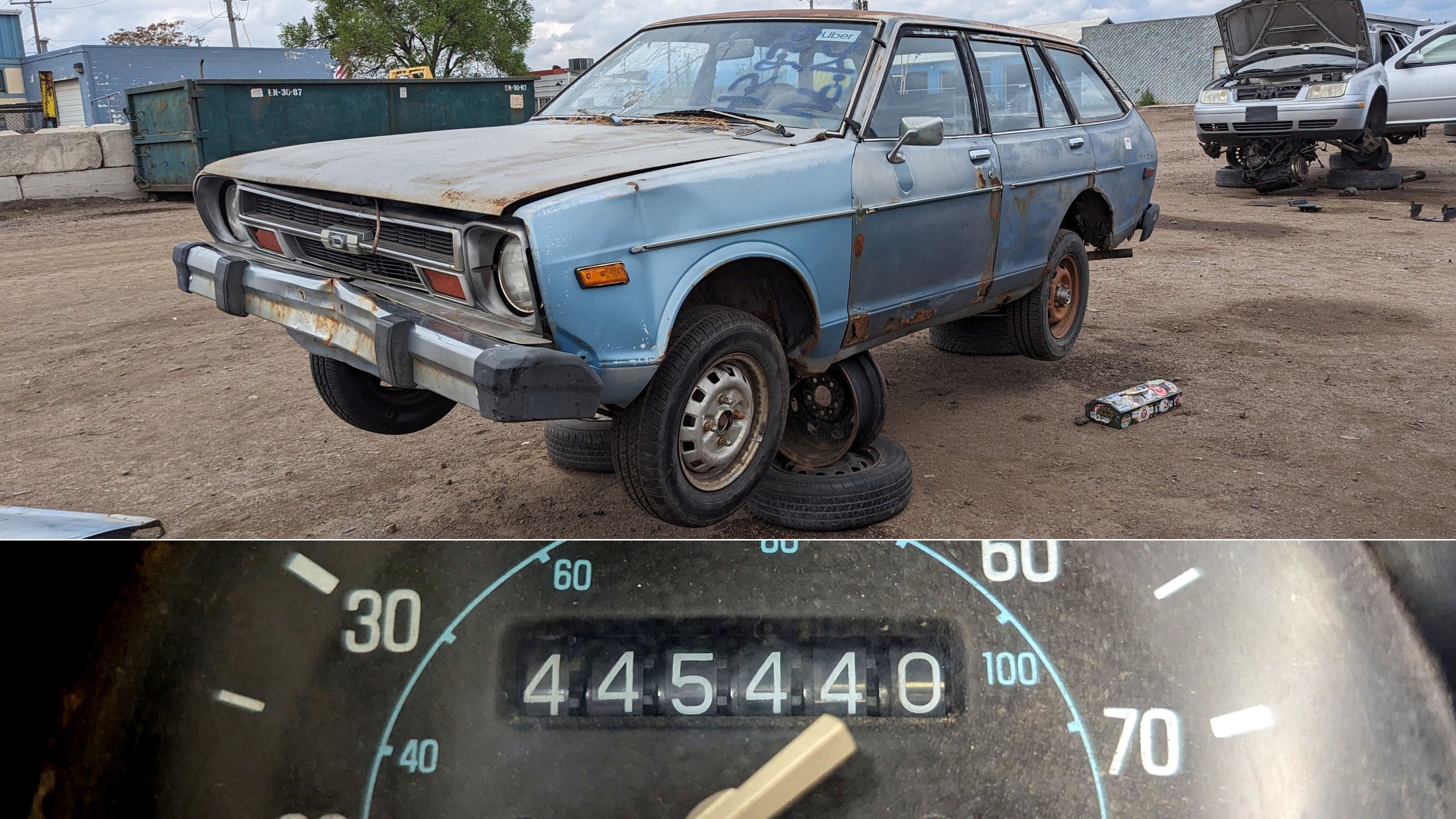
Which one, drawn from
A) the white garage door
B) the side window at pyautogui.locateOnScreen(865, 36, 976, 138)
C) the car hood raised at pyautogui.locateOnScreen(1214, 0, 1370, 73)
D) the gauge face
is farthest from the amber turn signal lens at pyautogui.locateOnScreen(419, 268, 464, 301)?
the white garage door

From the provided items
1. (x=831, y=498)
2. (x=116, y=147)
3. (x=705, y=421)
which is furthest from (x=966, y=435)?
(x=116, y=147)

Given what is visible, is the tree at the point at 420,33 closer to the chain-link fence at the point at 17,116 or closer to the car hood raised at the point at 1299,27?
the chain-link fence at the point at 17,116

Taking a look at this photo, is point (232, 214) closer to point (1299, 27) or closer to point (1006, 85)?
point (1006, 85)

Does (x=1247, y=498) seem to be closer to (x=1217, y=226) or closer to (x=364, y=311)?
(x=364, y=311)

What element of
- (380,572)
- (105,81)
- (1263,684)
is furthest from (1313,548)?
(105,81)

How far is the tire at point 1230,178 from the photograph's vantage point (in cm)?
1333

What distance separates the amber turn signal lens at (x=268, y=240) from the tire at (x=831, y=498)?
5.81ft

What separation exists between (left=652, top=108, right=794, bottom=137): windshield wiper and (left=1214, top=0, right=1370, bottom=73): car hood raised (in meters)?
11.1

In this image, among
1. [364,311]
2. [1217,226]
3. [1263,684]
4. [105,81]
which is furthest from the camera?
[105,81]

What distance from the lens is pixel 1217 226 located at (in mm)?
10367

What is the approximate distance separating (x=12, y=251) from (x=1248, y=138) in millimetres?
13720

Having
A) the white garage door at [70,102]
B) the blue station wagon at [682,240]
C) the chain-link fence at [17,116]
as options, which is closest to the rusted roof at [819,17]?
the blue station wagon at [682,240]

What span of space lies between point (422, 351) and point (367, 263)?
0.59 m

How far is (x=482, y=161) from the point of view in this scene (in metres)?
2.97
